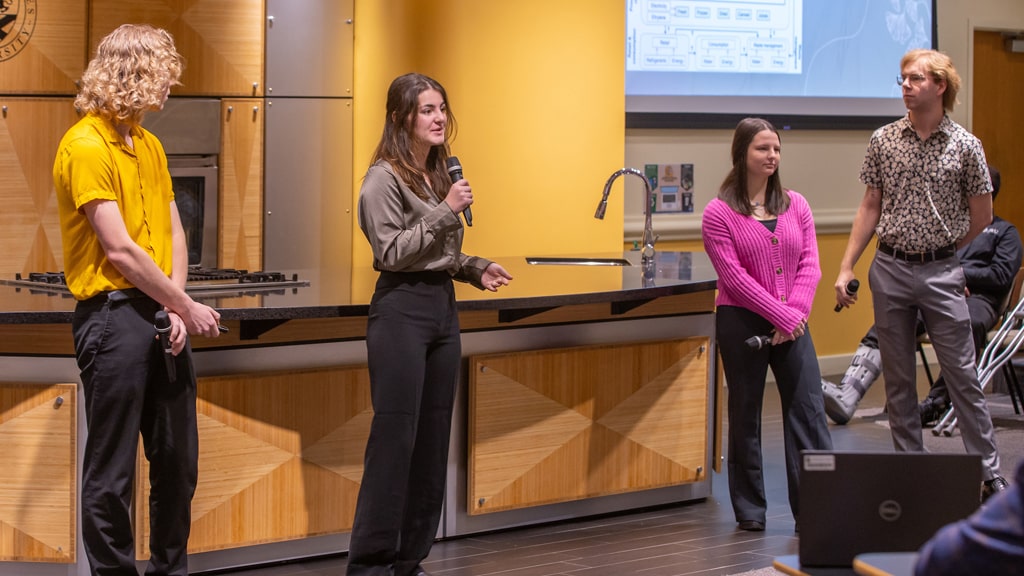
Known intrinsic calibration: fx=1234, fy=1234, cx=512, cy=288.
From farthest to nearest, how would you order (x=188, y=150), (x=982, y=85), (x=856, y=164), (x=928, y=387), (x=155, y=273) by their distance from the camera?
(x=982, y=85), (x=856, y=164), (x=928, y=387), (x=188, y=150), (x=155, y=273)

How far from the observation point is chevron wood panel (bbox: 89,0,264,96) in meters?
6.09

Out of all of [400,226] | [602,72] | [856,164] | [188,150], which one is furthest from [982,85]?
[400,226]

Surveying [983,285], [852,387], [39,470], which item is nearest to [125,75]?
[39,470]

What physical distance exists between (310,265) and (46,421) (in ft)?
10.0

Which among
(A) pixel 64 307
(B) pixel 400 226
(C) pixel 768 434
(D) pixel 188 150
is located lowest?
(C) pixel 768 434

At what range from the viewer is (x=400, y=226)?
11.1ft

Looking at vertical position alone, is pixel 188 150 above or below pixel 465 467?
above

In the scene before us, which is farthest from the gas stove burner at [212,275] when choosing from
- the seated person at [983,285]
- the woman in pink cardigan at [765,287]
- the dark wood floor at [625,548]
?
the seated person at [983,285]

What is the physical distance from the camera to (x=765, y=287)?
14.0 ft

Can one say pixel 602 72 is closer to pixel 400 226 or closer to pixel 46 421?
pixel 400 226

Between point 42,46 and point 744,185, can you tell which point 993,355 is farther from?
point 42,46

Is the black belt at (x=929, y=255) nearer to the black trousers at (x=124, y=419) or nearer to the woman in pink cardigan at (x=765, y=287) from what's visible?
the woman in pink cardigan at (x=765, y=287)

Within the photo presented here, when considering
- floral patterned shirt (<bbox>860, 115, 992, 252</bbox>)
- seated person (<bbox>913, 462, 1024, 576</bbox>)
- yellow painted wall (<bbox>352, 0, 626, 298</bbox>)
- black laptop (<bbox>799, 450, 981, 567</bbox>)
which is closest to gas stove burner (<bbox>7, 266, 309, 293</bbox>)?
yellow painted wall (<bbox>352, 0, 626, 298</bbox>)

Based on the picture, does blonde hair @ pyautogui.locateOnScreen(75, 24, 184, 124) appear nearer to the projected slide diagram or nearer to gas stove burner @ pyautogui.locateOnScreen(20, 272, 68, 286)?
gas stove burner @ pyautogui.locateOnScreen(20, 272, 68, 286)
